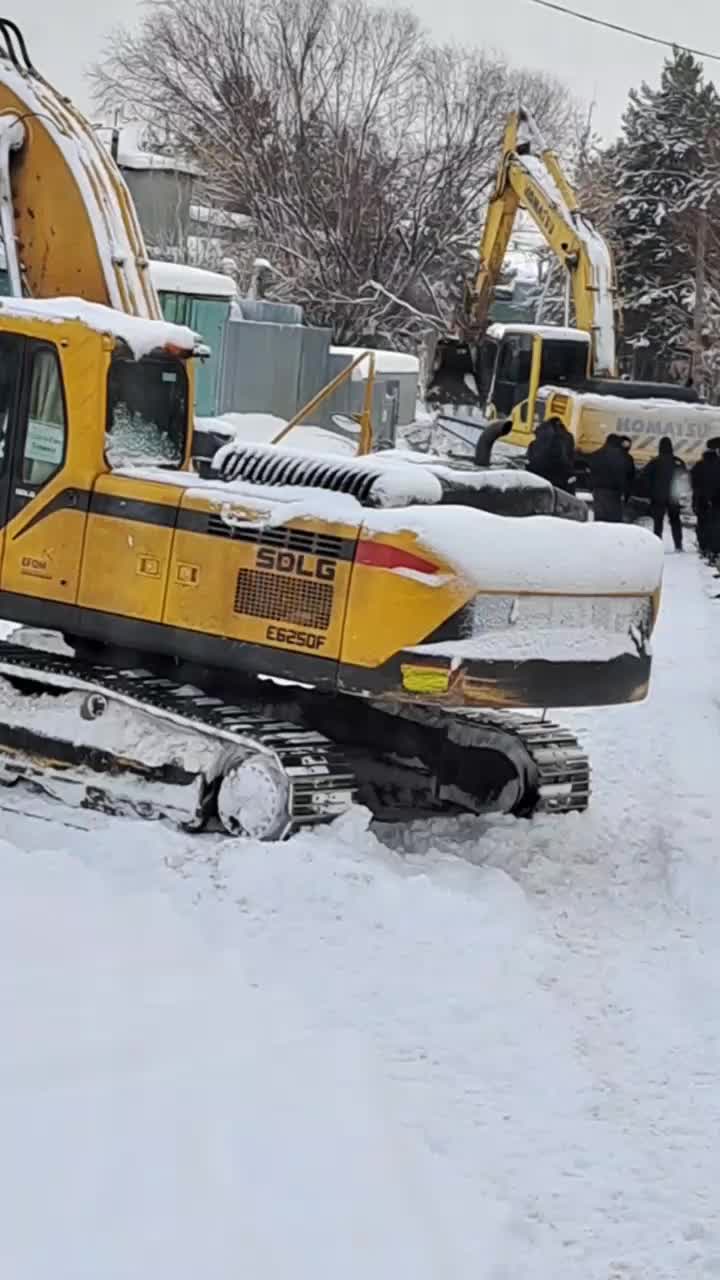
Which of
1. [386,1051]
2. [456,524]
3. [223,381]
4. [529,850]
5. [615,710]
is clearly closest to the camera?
[386,1051]

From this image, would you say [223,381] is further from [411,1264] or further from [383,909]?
[411,1264]

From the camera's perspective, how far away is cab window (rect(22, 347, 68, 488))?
8977 millimetres

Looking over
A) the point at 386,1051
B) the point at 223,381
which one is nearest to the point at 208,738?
the point at 386,1051

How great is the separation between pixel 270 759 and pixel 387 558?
111 centimetres

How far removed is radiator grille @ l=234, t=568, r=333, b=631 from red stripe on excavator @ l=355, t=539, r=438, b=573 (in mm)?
245

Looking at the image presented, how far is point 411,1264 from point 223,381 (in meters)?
27.6

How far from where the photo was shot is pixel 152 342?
895cm

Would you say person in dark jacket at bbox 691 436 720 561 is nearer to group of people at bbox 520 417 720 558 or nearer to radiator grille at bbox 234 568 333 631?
group of people at bbox 520 417 720 558

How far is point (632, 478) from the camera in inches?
883

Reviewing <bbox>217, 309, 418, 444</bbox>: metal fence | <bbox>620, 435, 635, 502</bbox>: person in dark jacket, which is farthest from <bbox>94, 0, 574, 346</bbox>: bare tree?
<bbox>620, 435, 635, 502</bbox>: person in dark jacket

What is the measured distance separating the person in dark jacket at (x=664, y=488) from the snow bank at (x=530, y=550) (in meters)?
13.5

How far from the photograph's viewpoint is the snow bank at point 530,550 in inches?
319

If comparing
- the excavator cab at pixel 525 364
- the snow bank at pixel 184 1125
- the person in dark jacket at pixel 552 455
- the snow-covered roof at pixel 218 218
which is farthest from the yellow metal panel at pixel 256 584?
the snow-covered roof at pixel 218 218

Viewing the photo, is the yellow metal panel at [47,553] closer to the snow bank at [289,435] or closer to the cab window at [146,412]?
the cab window at [146,412]
